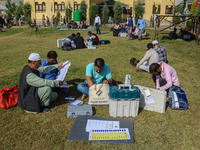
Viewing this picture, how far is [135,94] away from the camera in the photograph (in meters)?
3.95

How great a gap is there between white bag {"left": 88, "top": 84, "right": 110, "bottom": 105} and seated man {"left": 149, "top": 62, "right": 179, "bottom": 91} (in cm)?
125

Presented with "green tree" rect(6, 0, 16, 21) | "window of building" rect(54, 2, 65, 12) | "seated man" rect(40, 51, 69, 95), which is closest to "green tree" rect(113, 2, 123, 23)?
"window of building" rect(54, 2, 65, 12)

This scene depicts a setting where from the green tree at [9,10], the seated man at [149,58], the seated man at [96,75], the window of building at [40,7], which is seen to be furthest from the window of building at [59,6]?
the seated man at [96,75]

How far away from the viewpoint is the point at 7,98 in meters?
4.65

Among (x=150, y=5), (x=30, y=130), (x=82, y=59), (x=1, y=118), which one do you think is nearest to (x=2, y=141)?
(x=30, y=130)

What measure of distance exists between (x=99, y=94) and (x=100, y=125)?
85cm

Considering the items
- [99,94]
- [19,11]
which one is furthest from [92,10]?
[99,94]

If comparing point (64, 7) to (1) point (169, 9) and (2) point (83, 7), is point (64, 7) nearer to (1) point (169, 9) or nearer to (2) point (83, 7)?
(2) point (83, 7)

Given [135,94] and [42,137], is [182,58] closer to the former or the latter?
[135,94]

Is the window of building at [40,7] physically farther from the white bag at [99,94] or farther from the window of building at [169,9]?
the white bag at [99,94]

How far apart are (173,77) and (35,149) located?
3.56 m

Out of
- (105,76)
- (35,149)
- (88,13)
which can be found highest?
(88,13)

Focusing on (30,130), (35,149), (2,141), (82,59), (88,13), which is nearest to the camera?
(35,149)

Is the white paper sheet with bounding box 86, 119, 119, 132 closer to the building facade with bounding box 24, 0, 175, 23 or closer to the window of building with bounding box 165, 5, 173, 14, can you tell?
the building facade with bounding box 24, 0, 175, 23
